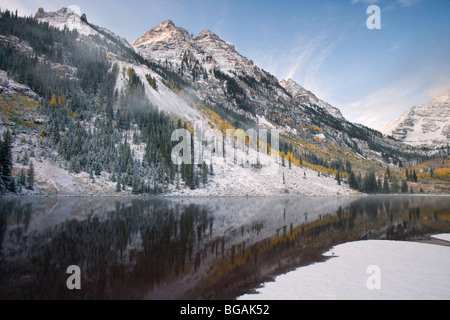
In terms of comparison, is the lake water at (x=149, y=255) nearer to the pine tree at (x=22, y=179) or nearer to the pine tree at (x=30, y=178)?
the pine tree at (x=30, y=178)

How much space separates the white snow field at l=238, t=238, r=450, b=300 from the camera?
9867 mm

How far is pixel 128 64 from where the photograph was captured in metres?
151

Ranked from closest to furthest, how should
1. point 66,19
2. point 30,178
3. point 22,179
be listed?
point 22,179, point 30,178, point 66,19

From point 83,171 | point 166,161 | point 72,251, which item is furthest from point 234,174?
point 72,251

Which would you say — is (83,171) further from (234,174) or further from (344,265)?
(344,265)

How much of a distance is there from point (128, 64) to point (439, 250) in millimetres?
170474

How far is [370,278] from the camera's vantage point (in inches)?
465

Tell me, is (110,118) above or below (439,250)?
above

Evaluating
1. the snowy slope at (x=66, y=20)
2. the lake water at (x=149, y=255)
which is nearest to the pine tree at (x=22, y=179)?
the lake water at (x=149, y=255)

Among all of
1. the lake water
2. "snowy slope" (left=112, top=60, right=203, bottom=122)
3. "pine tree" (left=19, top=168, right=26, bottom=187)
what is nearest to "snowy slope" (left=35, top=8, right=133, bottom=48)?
"snowy slope" (left=112, top=60, right=203, bottom=122)
